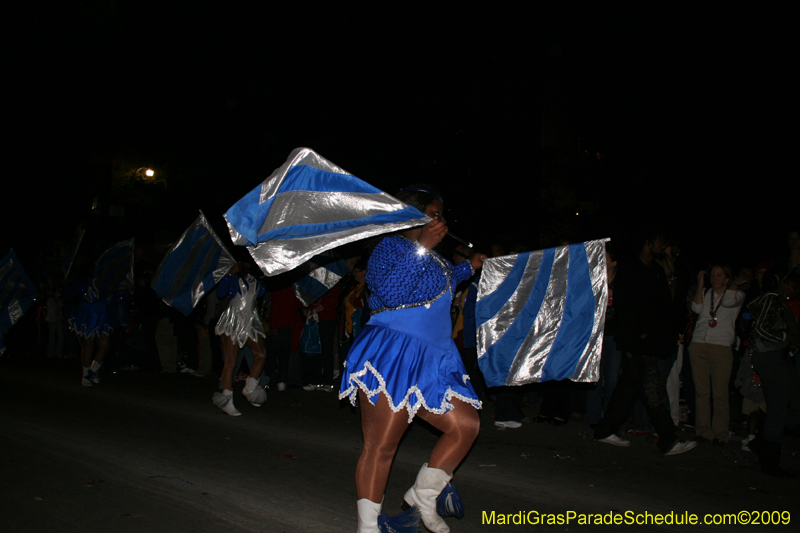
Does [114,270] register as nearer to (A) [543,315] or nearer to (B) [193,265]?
(B) [193,265]

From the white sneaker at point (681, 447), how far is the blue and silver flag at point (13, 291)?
26.8 ft

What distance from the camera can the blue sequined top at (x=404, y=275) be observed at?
3520 mm

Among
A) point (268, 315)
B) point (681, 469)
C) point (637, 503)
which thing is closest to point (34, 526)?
point (637, 503)

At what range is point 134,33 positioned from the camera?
1852 centimetres

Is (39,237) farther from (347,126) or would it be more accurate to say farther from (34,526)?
(34,526)

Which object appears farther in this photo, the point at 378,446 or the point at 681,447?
the point at 681,447

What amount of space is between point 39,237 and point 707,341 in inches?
813

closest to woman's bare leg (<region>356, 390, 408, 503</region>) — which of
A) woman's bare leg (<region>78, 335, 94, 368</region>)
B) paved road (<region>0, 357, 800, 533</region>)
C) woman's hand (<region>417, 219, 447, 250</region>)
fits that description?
paved road (<region>0, 357, 800, 533</region>)

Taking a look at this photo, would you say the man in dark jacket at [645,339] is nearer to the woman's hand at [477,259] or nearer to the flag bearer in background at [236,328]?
the woman's hand at [477,259]

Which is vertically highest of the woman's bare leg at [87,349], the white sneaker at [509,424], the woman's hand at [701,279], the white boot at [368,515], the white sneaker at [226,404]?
the woman's hand at [701,279]

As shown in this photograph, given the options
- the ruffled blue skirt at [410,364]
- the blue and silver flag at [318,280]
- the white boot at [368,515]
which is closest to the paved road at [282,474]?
the white boot at [368,515]

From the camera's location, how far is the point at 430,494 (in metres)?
3.49

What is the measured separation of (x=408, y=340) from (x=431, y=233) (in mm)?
654

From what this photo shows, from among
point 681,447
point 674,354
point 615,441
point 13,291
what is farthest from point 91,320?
point 681,447
